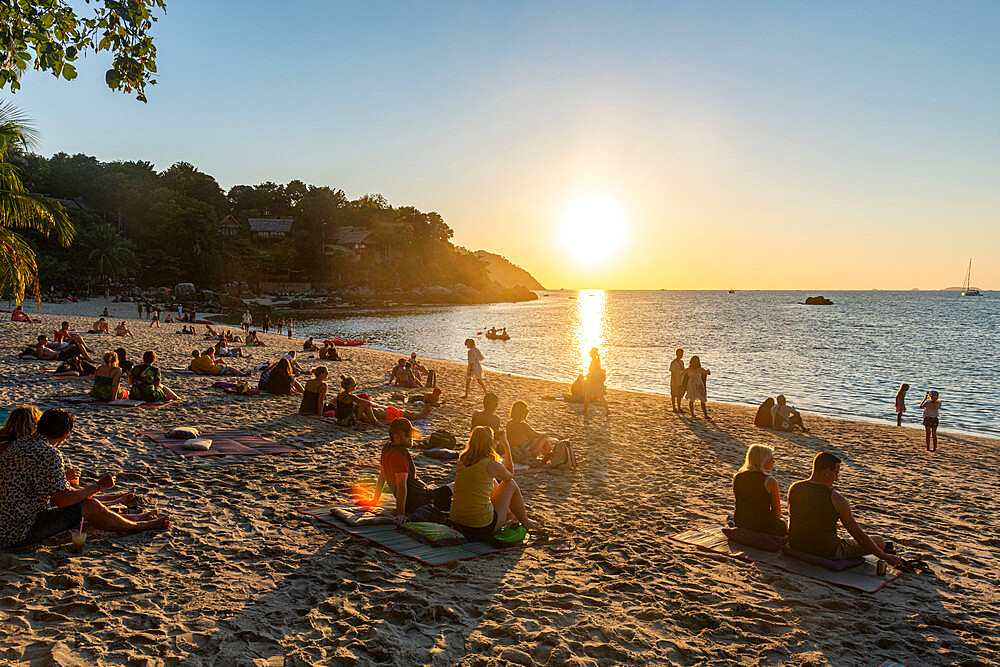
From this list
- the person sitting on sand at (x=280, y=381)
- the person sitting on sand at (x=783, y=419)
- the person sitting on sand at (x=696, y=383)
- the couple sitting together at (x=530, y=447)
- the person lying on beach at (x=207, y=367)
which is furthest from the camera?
the person lying on beach at (x=207, y=367)

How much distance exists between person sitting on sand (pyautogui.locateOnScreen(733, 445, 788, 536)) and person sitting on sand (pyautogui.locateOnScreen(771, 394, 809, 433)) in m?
9.55

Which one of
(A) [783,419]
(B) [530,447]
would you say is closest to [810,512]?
(B) [530,447]

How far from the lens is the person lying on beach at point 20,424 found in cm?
495

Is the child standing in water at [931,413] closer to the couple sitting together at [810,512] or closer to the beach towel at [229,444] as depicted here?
the couple sitting together at [810,512]

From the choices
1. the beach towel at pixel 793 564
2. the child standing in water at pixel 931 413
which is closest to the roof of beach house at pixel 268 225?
the child standing in water at pixel 931 413

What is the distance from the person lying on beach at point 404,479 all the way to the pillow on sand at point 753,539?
317 centimetres

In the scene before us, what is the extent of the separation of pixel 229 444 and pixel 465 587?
587cm

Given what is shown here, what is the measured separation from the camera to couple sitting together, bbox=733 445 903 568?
580cm

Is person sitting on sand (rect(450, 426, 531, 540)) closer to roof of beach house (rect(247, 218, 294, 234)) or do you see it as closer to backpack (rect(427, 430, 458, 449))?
backpack (rect(427, 430, 458, 449))

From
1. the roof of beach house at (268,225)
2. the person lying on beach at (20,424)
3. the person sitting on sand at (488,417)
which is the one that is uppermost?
the roof of beach house at (268,225)

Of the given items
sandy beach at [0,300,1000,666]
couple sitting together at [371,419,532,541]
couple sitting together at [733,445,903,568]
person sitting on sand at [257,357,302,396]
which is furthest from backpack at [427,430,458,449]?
person sitting on sand at [257,357,302,396]

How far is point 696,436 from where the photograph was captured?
44.6 ft

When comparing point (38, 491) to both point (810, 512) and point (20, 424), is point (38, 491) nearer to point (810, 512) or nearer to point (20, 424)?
point (20, 424)

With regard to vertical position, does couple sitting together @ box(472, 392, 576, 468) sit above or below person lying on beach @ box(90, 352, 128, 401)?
below
